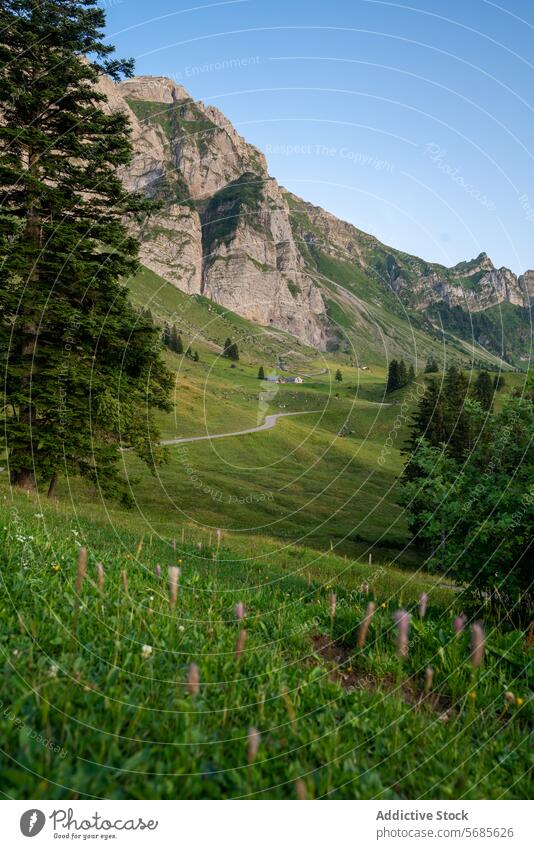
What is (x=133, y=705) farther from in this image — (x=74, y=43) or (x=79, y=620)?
(x=74, y=43)

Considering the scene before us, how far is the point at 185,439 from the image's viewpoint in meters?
83.7

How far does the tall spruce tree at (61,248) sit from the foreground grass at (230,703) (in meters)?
16.8

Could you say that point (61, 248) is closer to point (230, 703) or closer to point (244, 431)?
point (230, 703)

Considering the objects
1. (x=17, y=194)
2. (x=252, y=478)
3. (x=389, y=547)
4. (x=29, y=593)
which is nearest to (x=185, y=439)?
(x=252, y=478)

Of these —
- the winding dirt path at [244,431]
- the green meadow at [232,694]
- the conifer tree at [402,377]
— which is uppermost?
the conifer tree at [402,377]

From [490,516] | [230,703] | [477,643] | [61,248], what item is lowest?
[230,703]

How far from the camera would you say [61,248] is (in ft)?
69.1

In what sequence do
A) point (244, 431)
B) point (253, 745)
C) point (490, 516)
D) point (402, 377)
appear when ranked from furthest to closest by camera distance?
point (402, 377), point (244, 431), point (490, 516), point (253, 745)

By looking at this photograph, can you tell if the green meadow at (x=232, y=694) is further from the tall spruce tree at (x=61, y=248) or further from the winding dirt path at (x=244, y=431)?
the winding dirt path at (x=244, y=431)

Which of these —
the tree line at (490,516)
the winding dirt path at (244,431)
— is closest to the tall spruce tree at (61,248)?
the tree line at (490,516)

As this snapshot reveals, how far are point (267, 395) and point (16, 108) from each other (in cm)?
13075

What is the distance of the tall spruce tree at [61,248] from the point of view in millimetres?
19734

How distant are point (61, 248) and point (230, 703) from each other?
22145mm

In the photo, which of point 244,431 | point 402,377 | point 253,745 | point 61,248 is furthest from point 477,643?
point 402,377
